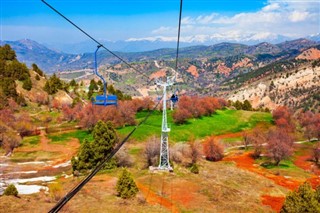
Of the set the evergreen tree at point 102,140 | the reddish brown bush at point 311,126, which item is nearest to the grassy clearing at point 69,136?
the evergreen tree at point 102,140

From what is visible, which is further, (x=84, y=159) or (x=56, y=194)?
(x=84, y=159)

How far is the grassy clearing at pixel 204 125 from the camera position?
333ft

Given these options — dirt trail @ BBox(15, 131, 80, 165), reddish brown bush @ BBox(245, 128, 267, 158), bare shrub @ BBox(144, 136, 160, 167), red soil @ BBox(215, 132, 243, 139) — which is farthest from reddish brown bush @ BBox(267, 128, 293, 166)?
dirt trail @ BBox(15, 131, 80, 165)

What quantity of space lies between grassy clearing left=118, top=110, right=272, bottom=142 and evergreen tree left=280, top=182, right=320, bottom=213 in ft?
199

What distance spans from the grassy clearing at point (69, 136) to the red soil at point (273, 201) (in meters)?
52.4

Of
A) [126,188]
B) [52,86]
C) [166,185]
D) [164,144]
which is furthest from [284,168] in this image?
[52,86]

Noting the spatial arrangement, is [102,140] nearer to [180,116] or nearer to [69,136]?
[69,136]

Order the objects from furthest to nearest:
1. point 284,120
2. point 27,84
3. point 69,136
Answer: point 284,120 < point 27,84 < point 69,136

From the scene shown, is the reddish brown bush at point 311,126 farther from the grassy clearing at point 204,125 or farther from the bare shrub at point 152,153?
the bare shrub at point 152,153

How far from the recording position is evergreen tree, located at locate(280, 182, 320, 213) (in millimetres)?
36422

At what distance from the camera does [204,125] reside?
393ft

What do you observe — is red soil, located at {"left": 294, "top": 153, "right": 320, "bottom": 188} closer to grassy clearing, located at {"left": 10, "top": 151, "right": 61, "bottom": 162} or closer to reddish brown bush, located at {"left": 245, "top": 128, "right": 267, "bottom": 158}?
reddish brown bush, located at {"left": 245, "top": 128, "right": 267, "bottom": 158}

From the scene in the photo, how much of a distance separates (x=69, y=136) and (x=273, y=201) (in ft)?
207

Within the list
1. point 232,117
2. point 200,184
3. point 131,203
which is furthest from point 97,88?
point 131,203
